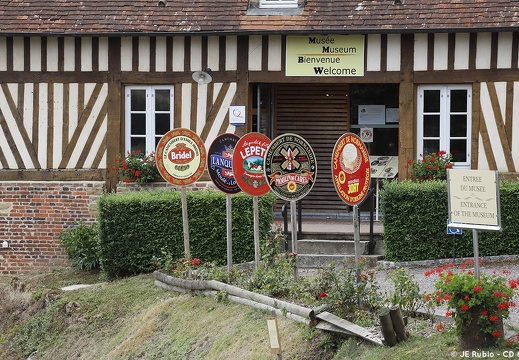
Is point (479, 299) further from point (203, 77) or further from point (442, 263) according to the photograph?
point (203, 77)

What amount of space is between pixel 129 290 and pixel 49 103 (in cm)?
543

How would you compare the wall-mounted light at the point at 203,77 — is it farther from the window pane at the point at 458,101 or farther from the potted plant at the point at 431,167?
the window pane at the point at 458,101

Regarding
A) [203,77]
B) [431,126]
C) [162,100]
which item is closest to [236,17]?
[203,77]

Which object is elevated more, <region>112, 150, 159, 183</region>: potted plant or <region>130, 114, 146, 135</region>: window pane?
<region>130, 114, 146, 135</region>: window pane

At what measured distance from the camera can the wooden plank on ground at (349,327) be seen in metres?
8.65

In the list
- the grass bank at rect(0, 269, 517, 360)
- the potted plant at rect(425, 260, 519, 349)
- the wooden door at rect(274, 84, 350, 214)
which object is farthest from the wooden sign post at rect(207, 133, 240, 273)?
the wooden door at rect(274, 84, 350, 214)

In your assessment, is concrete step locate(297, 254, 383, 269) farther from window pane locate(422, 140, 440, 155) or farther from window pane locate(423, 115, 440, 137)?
window pane locate(423, 115, 440, 137)

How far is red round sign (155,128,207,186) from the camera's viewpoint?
42.5 ft

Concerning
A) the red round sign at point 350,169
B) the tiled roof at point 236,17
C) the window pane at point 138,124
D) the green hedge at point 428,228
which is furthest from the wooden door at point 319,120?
the red round sign at point 350,169

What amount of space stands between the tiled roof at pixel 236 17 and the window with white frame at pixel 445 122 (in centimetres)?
114

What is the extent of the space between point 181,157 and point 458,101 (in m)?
5.67

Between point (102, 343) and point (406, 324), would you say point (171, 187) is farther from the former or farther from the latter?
point (406, 324)

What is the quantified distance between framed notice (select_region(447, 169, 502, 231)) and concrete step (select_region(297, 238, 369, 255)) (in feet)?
21.1

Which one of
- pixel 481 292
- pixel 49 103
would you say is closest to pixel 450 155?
pixel 49 103
